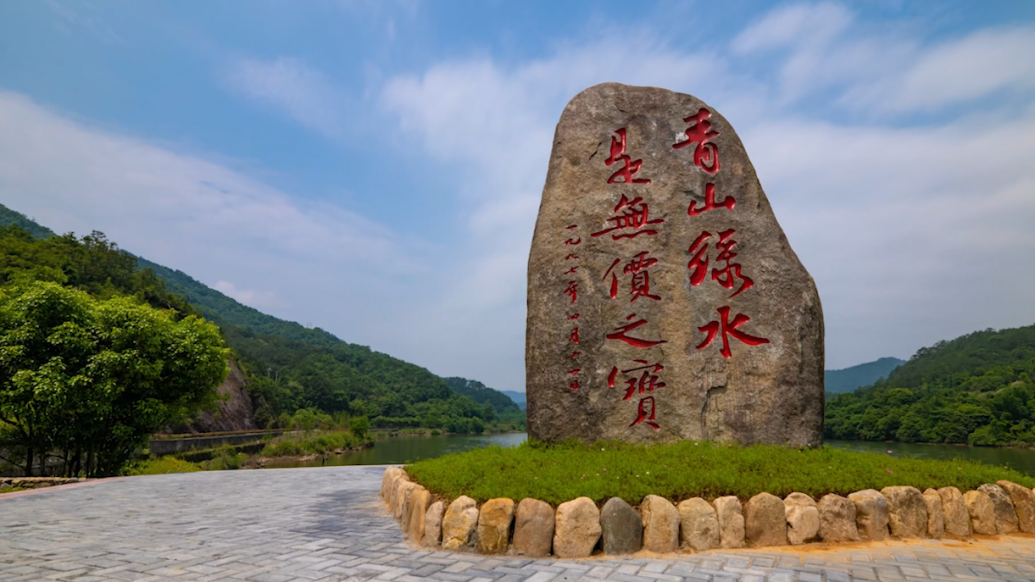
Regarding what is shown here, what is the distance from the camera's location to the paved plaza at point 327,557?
340 cm

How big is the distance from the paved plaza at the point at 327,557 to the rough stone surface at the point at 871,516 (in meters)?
0.12

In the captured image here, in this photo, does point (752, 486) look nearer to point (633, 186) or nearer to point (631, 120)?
point (633, 186)

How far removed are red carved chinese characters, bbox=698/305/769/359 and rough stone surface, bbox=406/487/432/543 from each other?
317 cm

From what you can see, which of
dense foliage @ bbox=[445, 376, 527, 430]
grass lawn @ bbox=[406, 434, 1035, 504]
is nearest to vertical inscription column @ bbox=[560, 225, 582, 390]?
grass lawn @ bbox=[406, 434, 1035, 504]

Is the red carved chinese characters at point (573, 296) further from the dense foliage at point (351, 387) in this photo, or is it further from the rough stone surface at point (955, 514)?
the dense foliage at point (351, 387)

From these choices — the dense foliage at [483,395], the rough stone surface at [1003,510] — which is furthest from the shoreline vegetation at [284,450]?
the dense foliage at [483,395]

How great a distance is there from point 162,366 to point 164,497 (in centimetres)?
325

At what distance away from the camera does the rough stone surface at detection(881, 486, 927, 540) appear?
428cm

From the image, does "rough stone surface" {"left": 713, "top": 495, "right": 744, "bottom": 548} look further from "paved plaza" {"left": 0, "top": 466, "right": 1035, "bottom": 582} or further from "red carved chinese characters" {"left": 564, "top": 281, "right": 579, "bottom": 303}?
"red carved chinese characters" {"left": 564, "top": 281, "right": 579, "bottom": 303}

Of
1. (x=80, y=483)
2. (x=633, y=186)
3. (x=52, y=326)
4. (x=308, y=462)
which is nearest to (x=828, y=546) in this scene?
(x=633, y=186)

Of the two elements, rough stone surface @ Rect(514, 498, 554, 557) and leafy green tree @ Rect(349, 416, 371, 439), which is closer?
rough stone surface @ Rect(514, 498, 554, 557)

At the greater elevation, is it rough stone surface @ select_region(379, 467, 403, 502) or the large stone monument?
the large stone monument

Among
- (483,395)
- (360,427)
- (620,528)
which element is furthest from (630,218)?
(483,395)

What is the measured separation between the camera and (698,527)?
158 inches
